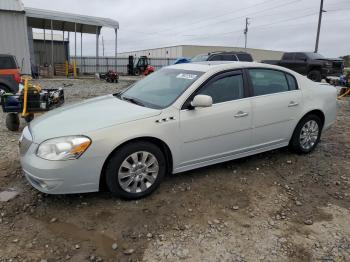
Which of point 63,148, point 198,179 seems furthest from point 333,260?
point 63,148

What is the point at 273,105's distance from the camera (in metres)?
4.41

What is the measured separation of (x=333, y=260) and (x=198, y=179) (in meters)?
1.85

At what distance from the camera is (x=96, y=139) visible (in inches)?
126

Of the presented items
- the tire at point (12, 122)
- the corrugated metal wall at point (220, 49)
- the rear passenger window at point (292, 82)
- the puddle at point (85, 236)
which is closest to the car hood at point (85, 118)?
the puddle at point (85, 236)

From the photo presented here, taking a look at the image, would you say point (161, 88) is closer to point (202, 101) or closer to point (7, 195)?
point (202, 101)

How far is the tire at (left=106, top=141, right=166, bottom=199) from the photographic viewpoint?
3.35 metres

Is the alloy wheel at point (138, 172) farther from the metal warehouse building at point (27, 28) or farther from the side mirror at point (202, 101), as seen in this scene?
the metal warehouse building at point (27, 28)

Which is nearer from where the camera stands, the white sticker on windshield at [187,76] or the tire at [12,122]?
the white sticker on windshield at [187,76]

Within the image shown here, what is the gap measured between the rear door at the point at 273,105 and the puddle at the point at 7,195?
10.2ft

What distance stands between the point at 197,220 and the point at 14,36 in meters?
21.0

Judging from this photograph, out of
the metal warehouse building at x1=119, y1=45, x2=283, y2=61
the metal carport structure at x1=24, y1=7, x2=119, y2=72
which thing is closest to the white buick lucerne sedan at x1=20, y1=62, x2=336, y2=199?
the metal carport structure at x1=24, y1=7, x2=119, y2=72

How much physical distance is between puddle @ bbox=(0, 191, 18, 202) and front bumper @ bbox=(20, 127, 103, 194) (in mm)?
513

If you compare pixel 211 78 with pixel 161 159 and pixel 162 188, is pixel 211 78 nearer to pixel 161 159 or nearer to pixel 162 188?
pixel 161 159

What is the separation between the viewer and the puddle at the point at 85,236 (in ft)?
9.05
